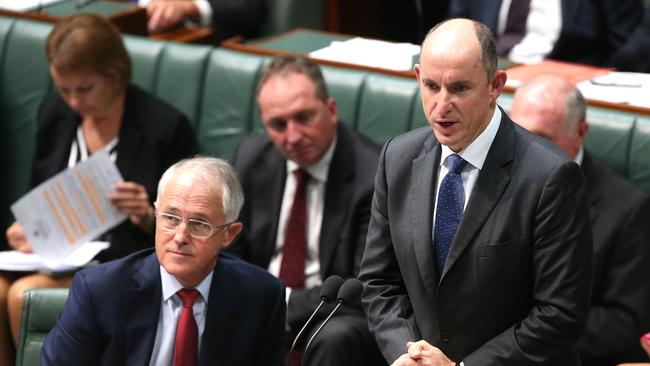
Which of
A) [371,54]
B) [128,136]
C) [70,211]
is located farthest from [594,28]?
[70,211]

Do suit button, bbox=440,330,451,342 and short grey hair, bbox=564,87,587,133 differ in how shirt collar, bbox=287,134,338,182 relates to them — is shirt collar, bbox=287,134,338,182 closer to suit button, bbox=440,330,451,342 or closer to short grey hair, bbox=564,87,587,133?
short grey hair, bbox=564,87,587,133

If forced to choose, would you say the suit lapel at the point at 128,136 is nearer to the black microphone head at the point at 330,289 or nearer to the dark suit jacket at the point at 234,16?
the dark suit jacket at the point at 234,16

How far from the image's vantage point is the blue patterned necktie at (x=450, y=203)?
99.6 inches

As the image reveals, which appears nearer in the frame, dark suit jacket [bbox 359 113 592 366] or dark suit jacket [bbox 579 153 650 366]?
dark suit jacket [bbox 359 113 592 366]

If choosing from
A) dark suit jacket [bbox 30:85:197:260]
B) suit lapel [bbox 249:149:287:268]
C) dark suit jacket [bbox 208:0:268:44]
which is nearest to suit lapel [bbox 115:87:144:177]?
dark suit jacket [bbox 30:85:197:260]

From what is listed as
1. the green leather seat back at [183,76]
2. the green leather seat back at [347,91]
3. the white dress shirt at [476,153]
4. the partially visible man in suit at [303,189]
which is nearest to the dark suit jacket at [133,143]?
the green leather seat back at [183,76]

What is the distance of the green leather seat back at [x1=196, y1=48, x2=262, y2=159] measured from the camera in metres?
4.08

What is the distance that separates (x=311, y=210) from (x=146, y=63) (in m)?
1.04

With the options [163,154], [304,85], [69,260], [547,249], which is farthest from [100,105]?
[547,249]

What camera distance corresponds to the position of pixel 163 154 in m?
3.96

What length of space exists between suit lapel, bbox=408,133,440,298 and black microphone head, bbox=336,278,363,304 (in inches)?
6.1

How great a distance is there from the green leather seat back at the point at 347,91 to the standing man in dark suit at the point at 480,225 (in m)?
1.24

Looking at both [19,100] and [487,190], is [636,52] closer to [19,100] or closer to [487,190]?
[487,190]

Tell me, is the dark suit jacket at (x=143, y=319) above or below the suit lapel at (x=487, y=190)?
below
